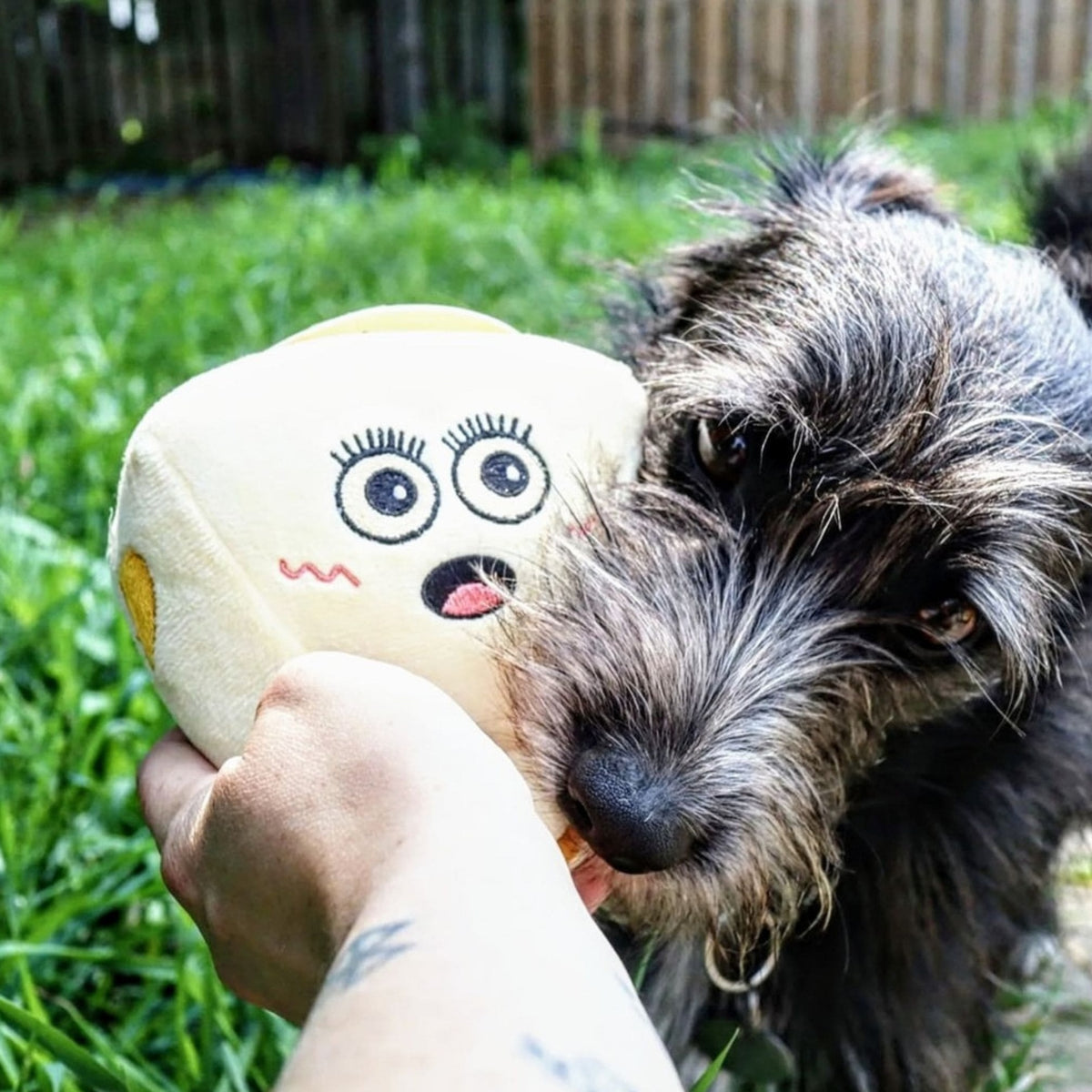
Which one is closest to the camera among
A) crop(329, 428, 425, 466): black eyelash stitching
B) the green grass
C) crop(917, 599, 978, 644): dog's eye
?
crop(329, 428, 425, 466): black eyelash stitching

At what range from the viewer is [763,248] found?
106 inches

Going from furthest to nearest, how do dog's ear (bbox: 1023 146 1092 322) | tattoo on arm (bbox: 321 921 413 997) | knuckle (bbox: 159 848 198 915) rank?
dog's ear (bbox: 1023 146 1092 322) < knuckle (bbox: 159 848 198 915) < tattoo on arm (bbox: 321 921 413 997)

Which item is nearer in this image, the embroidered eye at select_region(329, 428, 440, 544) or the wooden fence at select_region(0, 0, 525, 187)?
the embroidered eye at select_region(329, 428, 440, 544)

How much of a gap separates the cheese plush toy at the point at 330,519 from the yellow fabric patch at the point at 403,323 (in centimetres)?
6

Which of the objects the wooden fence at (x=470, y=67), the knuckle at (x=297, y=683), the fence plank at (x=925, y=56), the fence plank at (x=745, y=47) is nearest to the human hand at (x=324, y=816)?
the knuckle at (x=297, y=683)

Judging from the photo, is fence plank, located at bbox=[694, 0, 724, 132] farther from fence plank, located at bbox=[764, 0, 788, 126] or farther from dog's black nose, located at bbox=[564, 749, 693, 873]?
dog's black nose, located at bbox=[564, 749, 693, 873]

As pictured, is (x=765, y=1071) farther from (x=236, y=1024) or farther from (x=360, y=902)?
(x=360, y=902)

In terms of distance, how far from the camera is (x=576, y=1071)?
983 mm

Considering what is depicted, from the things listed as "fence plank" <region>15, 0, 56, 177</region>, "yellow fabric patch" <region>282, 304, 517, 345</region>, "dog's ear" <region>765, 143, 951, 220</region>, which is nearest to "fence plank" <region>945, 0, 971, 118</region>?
"fence plank" <region>15, 0, 56, 177</region>

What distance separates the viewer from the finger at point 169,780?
164 centimetres

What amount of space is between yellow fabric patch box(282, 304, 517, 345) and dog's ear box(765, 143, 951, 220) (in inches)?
38.6

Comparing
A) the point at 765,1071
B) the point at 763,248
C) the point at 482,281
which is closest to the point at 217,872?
the point at 765,1071

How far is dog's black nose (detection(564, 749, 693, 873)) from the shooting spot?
5.63 ft

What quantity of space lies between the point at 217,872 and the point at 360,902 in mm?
289
